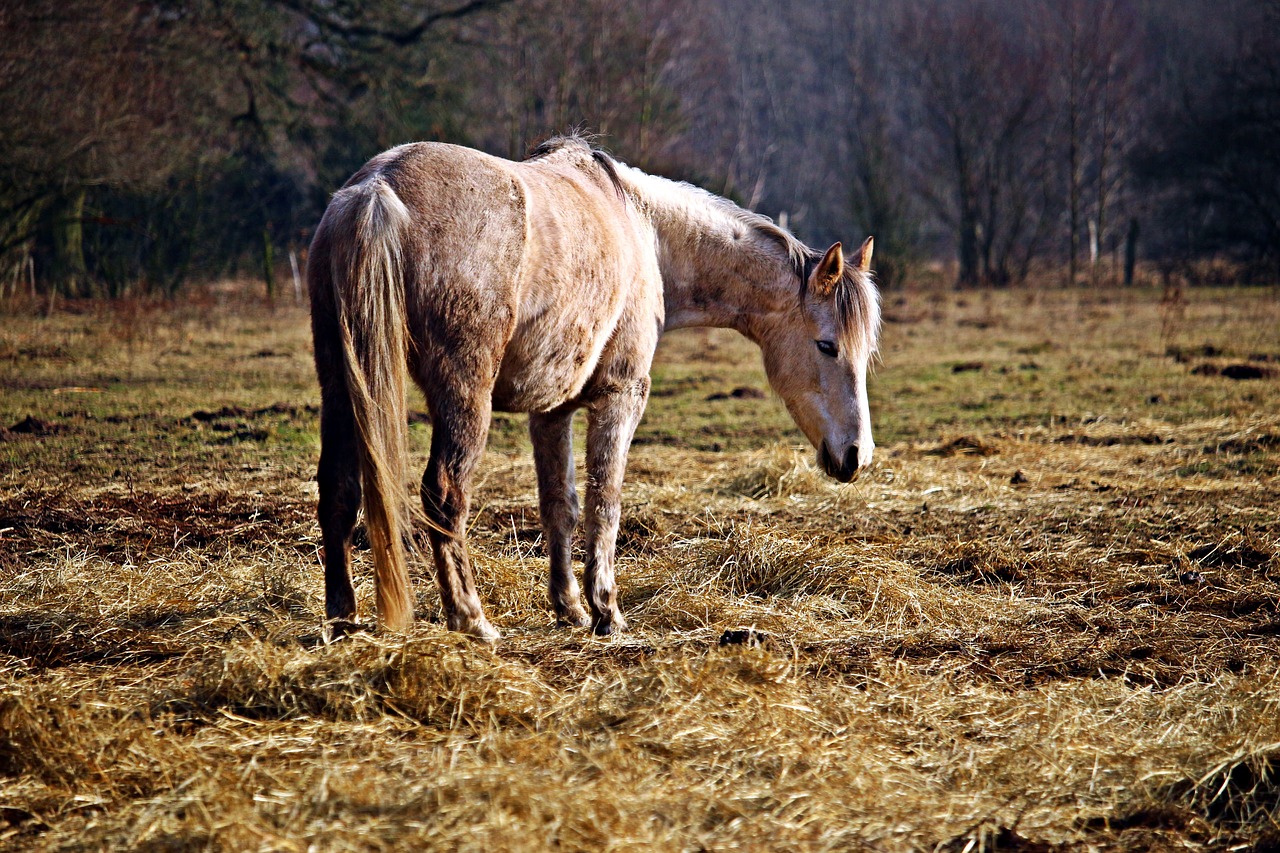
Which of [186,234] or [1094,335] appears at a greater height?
[186,234]

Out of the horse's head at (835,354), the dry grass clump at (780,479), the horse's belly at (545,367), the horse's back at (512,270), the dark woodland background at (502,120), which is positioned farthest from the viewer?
the dark woodland background at (502,120)

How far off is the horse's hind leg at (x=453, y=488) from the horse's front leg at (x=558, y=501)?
587 millimetres

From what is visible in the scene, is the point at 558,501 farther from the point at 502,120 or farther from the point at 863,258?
the point at 502,120

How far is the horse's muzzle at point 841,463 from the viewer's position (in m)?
4.21

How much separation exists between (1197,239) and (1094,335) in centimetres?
1227

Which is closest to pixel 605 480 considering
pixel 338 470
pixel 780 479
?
pixel 338 470

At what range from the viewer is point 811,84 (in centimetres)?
5153

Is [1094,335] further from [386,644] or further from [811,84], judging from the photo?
[811,84]

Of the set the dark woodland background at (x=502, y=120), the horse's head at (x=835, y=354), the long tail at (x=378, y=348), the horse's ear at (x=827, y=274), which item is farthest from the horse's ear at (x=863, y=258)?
the dark woodland background at (x=502, y=120)

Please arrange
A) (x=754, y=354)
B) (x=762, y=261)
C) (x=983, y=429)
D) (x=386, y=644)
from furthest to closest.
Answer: (x=754, y=354) → (x=983, y=429) → (x=762, y=261) → (x=386, y=644)

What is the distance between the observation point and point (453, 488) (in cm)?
319

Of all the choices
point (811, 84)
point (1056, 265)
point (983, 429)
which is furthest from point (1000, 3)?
point (983, 429)

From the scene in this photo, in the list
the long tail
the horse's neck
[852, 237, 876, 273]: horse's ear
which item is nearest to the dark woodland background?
the horse's neck

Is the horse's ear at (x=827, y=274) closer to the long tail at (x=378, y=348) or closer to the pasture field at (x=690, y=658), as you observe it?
the pasture field at (x=690, y=658)
